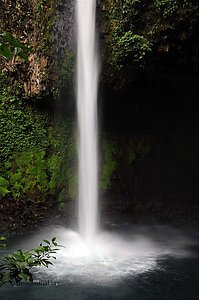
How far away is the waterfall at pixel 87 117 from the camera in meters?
7.96

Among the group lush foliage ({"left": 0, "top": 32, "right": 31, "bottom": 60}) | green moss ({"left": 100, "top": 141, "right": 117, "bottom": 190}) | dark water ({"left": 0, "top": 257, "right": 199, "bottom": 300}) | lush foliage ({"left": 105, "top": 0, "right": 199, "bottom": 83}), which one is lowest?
dark water ({"left": 0, "top": 257, "right": 199, "bottom": 300})

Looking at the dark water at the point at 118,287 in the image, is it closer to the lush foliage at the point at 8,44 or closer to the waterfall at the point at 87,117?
the waterfall at the point at 87,117

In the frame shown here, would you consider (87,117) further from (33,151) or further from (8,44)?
(8,44)

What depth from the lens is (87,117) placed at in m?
8.47

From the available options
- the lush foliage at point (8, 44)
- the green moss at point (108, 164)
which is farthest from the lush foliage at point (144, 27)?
the lush foliage at point (8, 44)

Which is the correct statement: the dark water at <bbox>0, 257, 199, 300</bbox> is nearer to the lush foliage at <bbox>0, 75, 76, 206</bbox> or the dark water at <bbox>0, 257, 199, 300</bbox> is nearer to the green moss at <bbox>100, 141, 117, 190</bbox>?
the lush foliage at <bbox>0, 75, 76, 206</bbox>

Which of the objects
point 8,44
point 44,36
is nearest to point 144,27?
point 44,36

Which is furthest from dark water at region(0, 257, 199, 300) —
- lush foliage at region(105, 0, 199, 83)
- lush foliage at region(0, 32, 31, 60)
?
lush foliage at region(105, 0, 199, 83)

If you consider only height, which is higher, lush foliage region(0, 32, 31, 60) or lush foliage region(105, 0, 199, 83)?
lush foliage region(105, 0, 199, 83)

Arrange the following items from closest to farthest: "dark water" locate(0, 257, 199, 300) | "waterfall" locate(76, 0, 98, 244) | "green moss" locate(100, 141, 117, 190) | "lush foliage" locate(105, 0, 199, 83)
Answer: "dark water" locate(0, 257, 199, 300) → "lush foliage" locate(105, 0, 199, 83) → "waterfall" locate(76, 0, 98, 244) → "green moss" locate(100, 141, 117, 190)

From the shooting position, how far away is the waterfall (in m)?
7.96

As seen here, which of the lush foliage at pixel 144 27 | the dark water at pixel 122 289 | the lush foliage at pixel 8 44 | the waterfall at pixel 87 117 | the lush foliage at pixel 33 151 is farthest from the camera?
the lush foliage at pixel 33 151

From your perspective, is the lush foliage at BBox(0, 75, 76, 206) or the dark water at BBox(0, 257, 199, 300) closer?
the dark water at BBox(0, 257, 199, 300)

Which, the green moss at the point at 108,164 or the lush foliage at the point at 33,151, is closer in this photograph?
the lush foliage at the point at 33,151
